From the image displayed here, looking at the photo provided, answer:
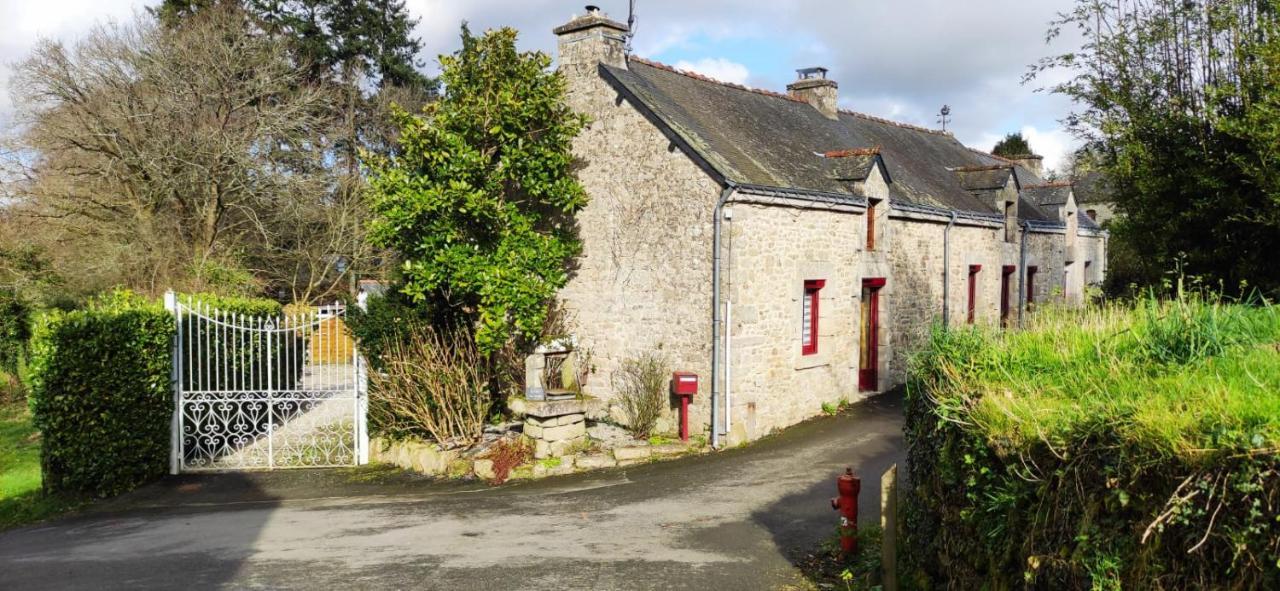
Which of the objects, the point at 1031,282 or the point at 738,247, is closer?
the point at 738,247

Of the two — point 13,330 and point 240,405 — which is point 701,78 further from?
point 13,330

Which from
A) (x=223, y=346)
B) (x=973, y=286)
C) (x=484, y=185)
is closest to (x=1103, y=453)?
(x=484, y=185)

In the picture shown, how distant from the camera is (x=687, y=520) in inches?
322

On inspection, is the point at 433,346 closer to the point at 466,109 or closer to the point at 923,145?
the point at 466,109

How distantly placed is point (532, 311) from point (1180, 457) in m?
9.57

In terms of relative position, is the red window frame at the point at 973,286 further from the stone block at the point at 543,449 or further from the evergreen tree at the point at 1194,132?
the stone block at the point at 543,449

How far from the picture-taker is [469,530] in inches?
318

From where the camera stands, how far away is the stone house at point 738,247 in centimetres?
1193

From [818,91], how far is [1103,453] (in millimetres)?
17231

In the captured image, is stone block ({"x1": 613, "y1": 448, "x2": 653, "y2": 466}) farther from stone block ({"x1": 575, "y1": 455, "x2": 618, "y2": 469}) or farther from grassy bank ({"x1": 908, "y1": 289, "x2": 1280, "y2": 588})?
grassy bank ({"x1": 908, "y1": 289, "x2": 1280, "y2": 588})

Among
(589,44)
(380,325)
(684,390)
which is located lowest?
(684,390)

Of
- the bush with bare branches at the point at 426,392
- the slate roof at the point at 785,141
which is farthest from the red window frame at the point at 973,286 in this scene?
the bush with bare branches at the point at 426,392

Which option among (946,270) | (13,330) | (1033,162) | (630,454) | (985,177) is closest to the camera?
(630,454)

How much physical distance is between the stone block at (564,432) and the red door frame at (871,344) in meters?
6.60
